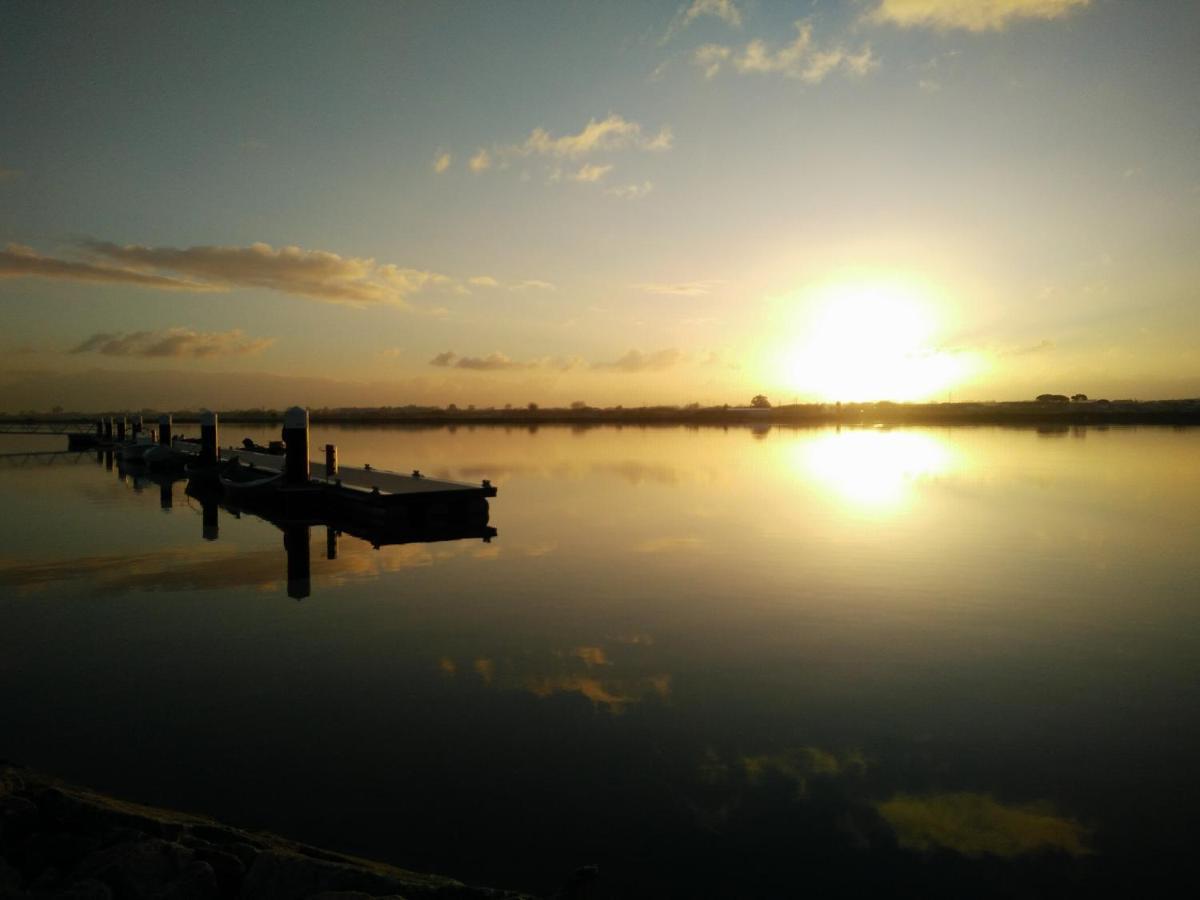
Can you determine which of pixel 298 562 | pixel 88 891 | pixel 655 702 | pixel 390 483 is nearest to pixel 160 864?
pixel 88 891

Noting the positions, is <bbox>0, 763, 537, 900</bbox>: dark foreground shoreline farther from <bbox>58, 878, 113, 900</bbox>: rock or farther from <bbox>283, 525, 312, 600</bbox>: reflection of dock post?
<bbox>283, 525, 312, 600</bbox>: reflection of dock post

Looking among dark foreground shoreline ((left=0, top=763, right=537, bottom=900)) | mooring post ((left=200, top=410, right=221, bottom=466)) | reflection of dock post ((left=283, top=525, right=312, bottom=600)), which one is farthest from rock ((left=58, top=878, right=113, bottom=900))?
mooring post ((left=200, top=410, right=221, bottom=466))

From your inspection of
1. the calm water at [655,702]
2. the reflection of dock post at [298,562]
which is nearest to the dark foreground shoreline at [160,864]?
the calm water at [655,702]

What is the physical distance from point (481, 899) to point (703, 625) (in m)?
8.97

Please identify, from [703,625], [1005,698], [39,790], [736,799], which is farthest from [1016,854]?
[39,790]

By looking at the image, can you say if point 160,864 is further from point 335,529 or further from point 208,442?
point 208,442

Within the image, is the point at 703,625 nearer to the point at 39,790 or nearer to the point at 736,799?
the point at 736,799

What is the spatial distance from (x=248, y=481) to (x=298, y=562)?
1539 cm

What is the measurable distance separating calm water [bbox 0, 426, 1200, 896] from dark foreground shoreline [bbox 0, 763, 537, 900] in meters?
1.01

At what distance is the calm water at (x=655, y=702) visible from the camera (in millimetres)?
6625

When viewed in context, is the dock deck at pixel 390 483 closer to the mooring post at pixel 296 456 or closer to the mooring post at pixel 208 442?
the mooring post at pixel 296 456

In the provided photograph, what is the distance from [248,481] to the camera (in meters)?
33.2

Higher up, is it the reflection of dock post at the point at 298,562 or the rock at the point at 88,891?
the rock at the point at 88,891

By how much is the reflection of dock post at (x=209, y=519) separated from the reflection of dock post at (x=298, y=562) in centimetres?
227
